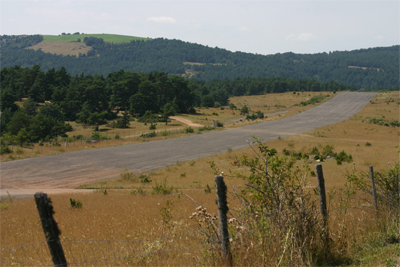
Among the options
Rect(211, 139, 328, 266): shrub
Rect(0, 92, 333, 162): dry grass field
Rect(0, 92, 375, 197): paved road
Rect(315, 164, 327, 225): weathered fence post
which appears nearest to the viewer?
Rect(211, 139, 328, 266): shrub

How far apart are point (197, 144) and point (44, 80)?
233ft

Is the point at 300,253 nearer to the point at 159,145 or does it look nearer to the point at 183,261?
the point at 183,261

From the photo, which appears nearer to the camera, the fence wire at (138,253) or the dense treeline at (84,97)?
the fence wire at (138,253)

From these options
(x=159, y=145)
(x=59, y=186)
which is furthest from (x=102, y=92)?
(x=59, y=186)

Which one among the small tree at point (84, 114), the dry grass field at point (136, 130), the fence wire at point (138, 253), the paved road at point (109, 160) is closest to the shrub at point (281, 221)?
the fence wire at point (138, 253)

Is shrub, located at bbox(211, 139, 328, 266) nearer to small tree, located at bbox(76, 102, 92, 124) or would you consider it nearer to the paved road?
the paved road

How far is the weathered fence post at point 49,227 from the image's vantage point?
12.5 ft

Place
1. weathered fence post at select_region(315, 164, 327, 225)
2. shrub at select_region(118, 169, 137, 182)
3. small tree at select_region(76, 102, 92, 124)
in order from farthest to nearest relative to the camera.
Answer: small tree at select_region(76, 102, 92, 124), shrub at select_region(118, 169, 137, 182), weathered fence post at select_region(315, 164, 327, 225)

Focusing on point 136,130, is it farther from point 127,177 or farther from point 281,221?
point 281,221

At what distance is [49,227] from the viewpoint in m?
3.86

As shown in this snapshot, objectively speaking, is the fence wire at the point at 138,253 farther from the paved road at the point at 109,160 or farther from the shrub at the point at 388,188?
the paved road at the point at 109,160

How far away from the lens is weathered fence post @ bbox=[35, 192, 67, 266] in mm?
3809

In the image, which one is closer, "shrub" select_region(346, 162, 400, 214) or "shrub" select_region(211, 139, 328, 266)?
"shrub" select_region(211, 139, 328, 266)

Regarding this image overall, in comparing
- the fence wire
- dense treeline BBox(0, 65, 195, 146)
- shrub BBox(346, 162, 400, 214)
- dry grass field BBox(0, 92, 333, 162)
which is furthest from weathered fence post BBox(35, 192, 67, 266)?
dense treeline BBox(0, 65, 195, 146)
